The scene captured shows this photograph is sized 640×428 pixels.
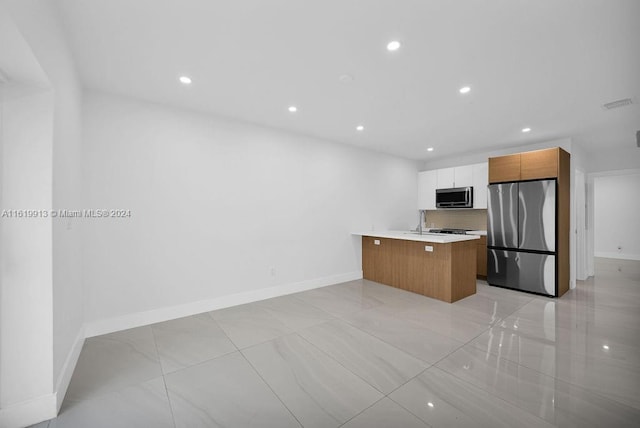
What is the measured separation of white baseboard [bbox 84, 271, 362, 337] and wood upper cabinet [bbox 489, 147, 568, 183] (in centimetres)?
339

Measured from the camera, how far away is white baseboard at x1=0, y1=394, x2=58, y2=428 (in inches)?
59.7

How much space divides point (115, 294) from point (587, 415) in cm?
401

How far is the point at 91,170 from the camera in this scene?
8.91ft

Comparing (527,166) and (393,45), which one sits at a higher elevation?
(393,45)

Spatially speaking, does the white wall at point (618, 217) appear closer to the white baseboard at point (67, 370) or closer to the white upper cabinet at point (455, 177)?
the white upper cabinet at point (455, 177)

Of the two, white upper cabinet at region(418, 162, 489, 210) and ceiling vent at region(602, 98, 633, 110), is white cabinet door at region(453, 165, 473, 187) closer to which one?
white upper cabinet at region(418, 162, 489, 210)

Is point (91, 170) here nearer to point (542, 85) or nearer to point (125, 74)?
point (125, 74)

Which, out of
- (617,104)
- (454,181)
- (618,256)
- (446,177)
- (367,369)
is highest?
(617,104)

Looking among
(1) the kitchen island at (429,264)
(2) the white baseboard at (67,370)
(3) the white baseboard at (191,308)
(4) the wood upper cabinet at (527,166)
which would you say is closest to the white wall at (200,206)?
(3) the white baseboard at (191,308)

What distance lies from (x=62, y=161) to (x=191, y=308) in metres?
2.07

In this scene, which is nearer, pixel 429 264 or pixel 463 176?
pixel 429 264
